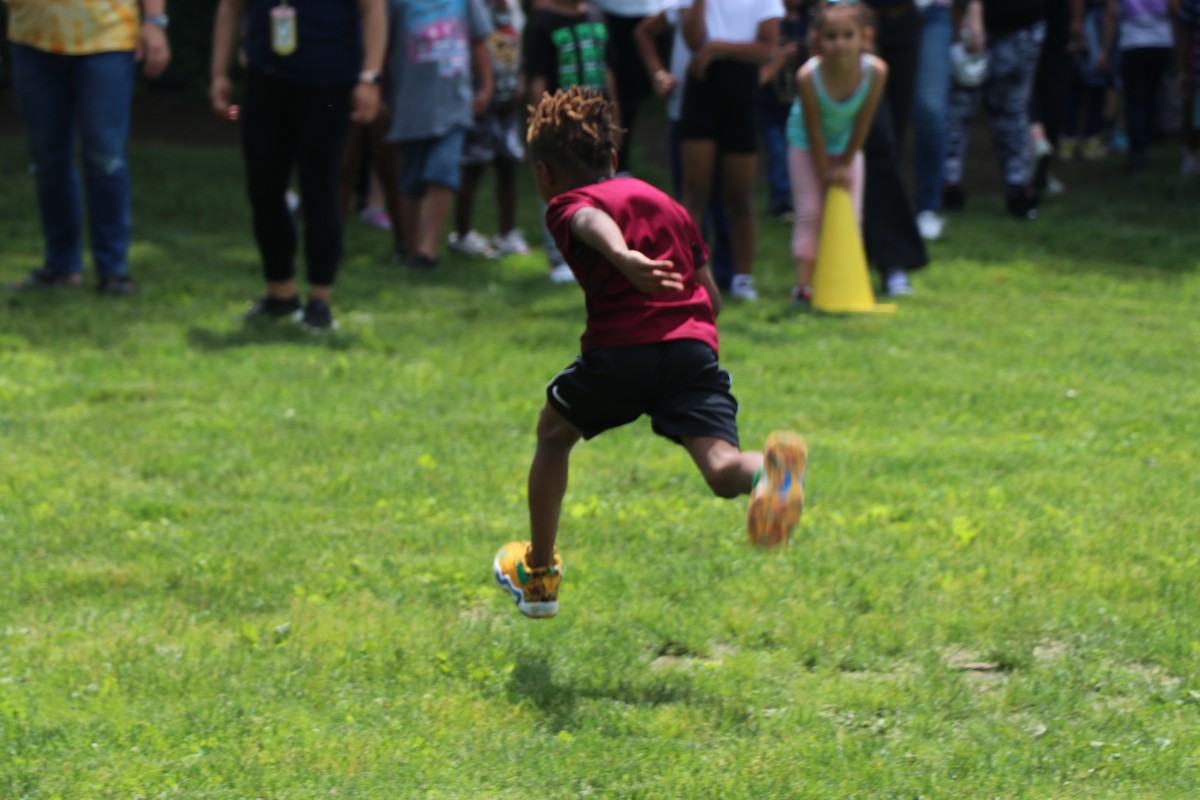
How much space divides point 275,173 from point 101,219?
1547 mm

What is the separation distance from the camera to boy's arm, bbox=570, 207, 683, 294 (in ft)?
12.6

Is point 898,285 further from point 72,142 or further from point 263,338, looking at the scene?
point 72,142

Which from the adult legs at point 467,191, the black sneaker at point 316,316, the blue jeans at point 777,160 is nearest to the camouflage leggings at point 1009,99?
the blue jeans at point 777,160

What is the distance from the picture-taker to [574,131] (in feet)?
13.8

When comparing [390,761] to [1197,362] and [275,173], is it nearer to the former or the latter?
[275,173]

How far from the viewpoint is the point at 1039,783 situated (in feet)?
11.9

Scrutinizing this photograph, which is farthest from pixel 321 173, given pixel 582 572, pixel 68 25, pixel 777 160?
pixel 777 160

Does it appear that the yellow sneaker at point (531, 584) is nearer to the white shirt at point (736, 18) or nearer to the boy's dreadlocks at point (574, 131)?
the boy's dreadlocks at point (574, 131)

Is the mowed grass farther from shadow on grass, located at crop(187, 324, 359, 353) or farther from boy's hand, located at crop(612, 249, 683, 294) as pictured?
boy's hand, located at crop(612, 249, 683, 294)

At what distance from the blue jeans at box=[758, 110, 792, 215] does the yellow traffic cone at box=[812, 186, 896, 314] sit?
122 inches

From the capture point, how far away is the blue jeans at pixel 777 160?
1198 centimetres

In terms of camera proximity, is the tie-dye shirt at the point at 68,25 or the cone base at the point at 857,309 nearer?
the tie-dye shirt at the point at 68,25

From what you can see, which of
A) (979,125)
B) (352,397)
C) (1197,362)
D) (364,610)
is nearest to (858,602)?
(364,610)

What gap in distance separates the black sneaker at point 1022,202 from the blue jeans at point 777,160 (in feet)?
5.38
